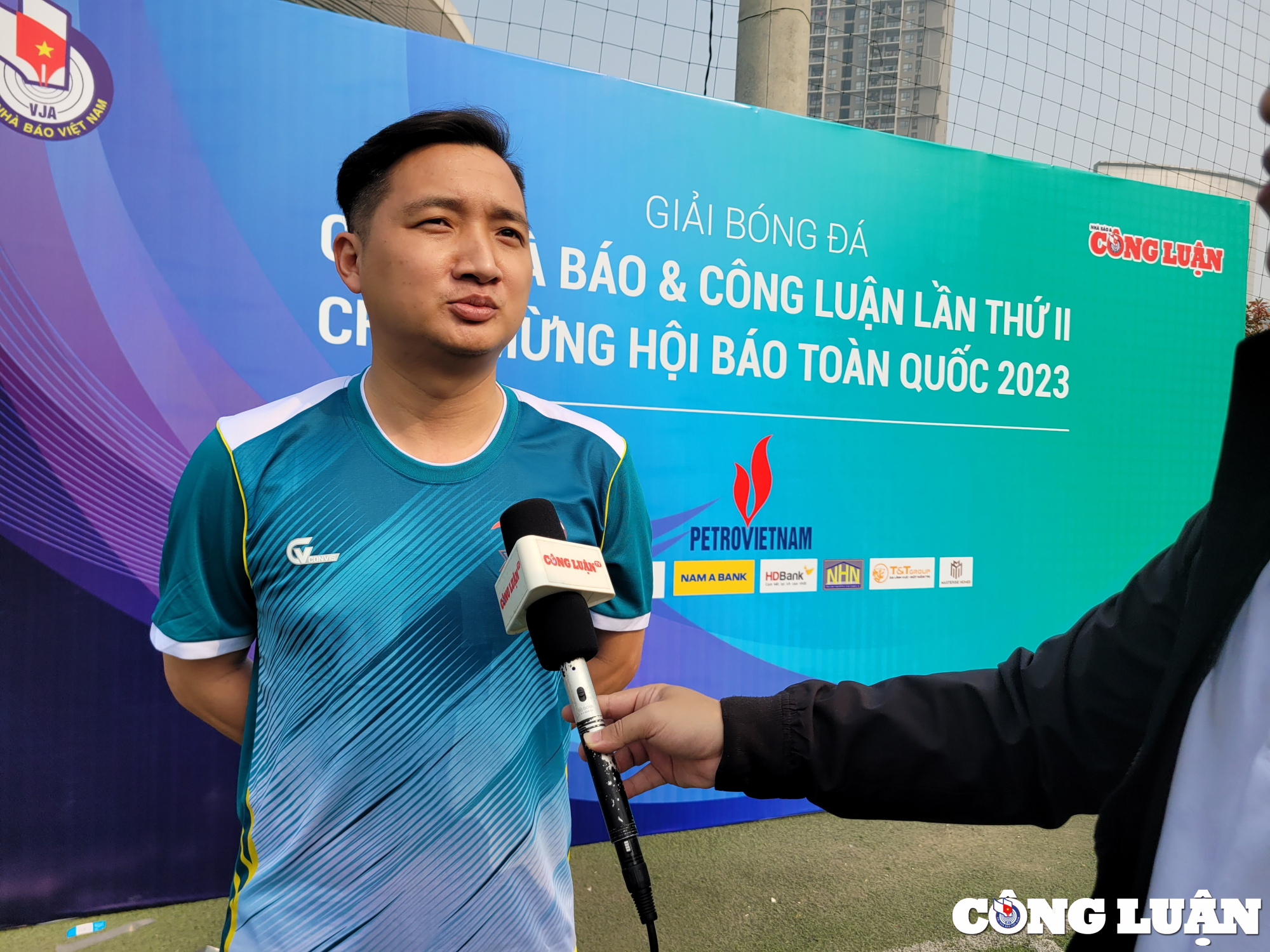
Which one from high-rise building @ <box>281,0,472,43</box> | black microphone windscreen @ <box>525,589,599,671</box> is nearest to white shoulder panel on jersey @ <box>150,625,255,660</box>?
black microphone windscreen @ <box>525,589,599,671</box>

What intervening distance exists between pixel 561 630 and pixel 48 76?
1971 mm

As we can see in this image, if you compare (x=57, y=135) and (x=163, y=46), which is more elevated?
(x=163, y=46)

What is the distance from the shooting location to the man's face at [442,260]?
121 centimetres

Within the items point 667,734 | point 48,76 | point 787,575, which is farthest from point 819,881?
point 48,76

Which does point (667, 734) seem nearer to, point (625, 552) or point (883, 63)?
point (625, 552)

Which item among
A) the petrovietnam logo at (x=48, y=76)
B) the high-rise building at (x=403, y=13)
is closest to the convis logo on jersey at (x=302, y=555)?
the petrovietnam logo at (x=48, y=76)

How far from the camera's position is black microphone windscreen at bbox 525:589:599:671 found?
2.61 ft

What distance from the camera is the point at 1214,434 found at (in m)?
3.53

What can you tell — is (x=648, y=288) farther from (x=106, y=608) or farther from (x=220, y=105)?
(x=106, y=608)

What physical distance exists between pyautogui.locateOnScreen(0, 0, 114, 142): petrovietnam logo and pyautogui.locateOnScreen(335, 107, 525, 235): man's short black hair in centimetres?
106

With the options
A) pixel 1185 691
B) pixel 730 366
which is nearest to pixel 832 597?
pixel 730 366

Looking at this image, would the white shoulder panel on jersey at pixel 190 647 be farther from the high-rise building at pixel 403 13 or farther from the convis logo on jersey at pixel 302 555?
the high-rise building at pixel 403 13

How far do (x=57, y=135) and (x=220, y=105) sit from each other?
36cm

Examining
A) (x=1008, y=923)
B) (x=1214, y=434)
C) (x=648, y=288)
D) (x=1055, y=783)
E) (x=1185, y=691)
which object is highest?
(x=648, y=288)
